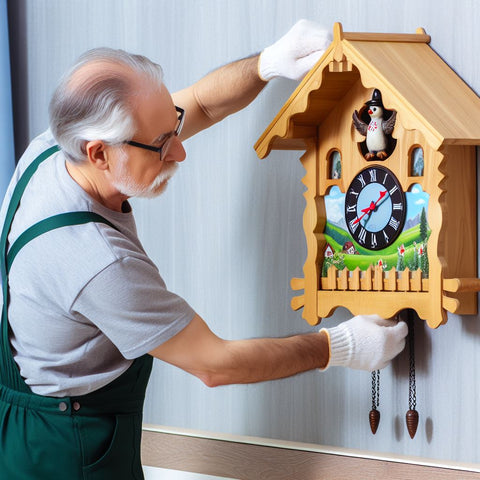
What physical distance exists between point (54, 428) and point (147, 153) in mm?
428

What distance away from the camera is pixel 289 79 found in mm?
1445

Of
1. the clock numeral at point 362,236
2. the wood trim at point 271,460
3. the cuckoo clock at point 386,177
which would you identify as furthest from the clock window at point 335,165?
the wood trim at point 271,460

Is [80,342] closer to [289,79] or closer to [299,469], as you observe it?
[299,469]

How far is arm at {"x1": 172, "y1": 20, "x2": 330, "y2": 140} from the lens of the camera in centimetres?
133

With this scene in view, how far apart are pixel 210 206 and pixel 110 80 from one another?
1.65 ft

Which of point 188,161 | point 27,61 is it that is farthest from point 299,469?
point 27,61

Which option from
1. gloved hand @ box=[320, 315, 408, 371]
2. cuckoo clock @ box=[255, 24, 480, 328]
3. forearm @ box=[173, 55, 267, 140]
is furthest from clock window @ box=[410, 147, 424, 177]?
forearm @ box=[173, 55, 267, 140]

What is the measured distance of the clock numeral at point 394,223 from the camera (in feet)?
3.96

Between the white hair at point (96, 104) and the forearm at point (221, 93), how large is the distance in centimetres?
29

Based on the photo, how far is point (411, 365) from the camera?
1.31 metres

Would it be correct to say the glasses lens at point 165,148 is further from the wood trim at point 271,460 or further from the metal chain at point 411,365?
the wood trim at point 271,460

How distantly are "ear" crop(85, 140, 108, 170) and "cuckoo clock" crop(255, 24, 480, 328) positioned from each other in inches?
11.4

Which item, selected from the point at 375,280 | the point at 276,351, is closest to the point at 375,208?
the point at 375,280

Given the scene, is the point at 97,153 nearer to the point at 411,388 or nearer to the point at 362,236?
the point at 362,236
